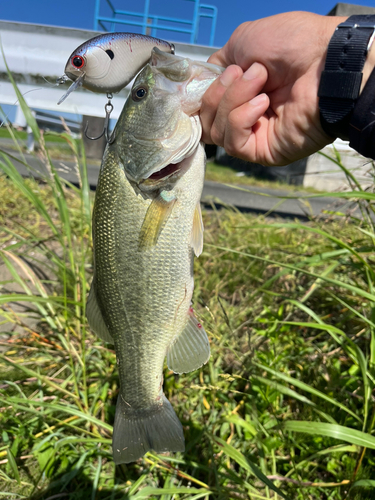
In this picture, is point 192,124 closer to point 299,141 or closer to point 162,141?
point 162,141

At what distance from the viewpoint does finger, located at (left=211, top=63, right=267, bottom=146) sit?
1.22 meters

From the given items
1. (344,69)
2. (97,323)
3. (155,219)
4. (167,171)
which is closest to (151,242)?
(155,219)

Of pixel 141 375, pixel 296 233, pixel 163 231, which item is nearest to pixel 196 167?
pixel 163 231

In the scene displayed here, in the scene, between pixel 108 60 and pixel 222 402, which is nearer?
pixel 108 60

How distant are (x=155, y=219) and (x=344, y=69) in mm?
829

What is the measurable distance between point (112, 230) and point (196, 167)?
406mm

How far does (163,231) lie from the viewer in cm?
131

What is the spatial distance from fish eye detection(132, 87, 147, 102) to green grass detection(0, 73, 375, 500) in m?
0.83

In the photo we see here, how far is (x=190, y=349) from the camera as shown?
1.41 m

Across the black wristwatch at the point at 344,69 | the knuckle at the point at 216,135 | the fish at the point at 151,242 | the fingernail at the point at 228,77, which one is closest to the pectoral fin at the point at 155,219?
the fish at the point at 151,242

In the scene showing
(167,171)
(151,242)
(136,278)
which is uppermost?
(167,171)

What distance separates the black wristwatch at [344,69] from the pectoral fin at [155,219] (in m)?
0.65

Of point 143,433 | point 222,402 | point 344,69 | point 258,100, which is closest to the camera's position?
point 344,69

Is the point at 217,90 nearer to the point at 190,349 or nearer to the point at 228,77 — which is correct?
the point at 228,77
